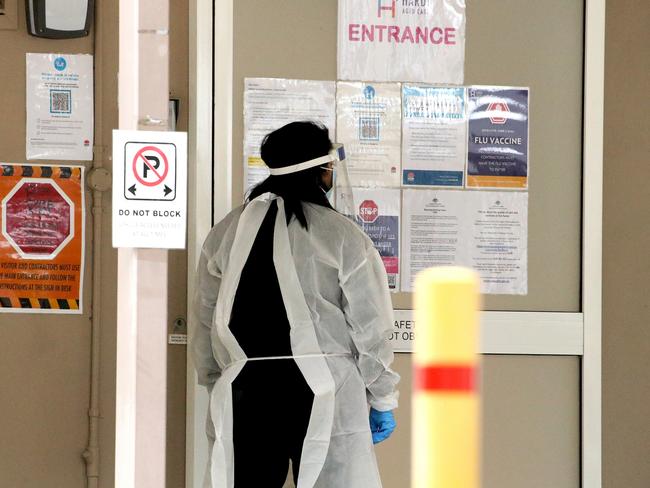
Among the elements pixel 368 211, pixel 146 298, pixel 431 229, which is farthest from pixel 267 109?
pixel 146 298

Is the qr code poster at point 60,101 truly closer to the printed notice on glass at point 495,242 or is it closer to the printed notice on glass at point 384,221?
the printed notice on glass at point 384,221

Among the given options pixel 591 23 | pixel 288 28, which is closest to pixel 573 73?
pixel 591 23

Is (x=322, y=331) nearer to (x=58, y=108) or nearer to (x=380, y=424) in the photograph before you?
(x=380, y=424)

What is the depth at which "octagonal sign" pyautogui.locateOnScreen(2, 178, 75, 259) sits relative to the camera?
3.85m

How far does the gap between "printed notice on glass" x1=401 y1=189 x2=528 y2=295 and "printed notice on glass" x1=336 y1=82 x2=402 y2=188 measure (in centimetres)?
13

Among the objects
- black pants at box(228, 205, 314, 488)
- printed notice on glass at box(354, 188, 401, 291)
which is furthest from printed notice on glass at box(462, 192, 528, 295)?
black pants at box(228, 205, 314, 488)

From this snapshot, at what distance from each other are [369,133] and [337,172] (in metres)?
0.41

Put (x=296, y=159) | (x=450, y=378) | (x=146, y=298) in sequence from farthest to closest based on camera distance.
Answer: (x=296, y=159) < (x=146, y=298) < (x=450, y=378)

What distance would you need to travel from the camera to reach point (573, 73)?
12.6 feet

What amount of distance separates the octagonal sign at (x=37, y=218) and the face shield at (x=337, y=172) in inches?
39.8

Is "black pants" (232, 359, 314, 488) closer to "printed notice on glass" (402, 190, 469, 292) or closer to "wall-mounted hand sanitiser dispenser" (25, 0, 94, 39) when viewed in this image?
"printed notice on glass" (402, 190, 469, 292)

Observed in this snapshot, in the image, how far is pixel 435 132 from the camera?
3.80m

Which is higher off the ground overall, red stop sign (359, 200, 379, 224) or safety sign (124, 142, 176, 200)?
safety sign (124, 142, 176, 200)

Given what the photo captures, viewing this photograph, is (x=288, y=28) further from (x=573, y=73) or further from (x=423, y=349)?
(x=423, y=349)
